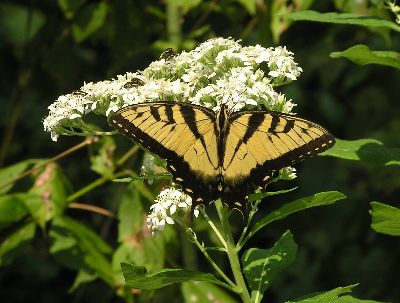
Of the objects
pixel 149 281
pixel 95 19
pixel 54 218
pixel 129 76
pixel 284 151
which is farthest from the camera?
pixel 95 19

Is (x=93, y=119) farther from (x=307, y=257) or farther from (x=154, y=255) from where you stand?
(x=307, y=257)

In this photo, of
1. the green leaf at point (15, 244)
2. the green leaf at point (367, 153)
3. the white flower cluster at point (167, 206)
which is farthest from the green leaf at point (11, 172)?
the green leaf at point (367, 153)

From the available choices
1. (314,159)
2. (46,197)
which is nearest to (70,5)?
(46,197)

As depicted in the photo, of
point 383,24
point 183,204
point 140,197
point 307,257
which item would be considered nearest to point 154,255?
point 140,197

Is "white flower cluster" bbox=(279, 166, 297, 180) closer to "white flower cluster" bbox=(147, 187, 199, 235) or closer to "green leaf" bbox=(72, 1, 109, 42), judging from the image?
"white flower cluster" bbox=(147, 187, 199, 235)

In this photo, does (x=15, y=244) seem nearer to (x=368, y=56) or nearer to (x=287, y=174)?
(x=287, y=174)

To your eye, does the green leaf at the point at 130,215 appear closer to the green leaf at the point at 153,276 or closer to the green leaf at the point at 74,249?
the green leaf at the point at 74,249

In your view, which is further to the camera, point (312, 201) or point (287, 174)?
point (287, 174)
